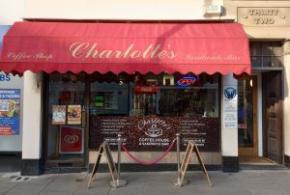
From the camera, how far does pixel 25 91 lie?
10.2 metres

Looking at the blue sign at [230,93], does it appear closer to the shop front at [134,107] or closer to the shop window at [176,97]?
the shop front at [134,107]

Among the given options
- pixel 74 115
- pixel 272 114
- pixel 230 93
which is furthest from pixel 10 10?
pixel 272 114

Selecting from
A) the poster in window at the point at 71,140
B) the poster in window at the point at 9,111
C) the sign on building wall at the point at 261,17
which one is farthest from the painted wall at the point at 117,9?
the poster in window at the point at 71,140

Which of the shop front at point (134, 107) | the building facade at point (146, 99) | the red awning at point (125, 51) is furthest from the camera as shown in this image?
the building facade at point (146, 99)

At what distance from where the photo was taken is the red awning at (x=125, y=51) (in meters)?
8.84

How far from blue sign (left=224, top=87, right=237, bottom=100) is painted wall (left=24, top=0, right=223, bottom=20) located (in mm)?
1895

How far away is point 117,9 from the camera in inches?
407

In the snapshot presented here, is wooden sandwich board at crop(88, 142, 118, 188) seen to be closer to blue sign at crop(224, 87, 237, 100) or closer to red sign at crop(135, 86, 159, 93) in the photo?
red sign at crop(135, 86, 159, 93)

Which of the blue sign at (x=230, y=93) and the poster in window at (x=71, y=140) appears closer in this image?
the blue sign at (x=230, y=93)

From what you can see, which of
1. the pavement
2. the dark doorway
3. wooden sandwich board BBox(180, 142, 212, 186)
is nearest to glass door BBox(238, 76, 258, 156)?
the dark doorway

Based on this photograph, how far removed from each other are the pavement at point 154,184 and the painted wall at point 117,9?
3799mm

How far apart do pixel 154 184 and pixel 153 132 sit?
5.37 feet

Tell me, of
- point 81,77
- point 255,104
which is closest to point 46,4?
point 81,77

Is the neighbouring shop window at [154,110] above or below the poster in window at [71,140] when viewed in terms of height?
above
